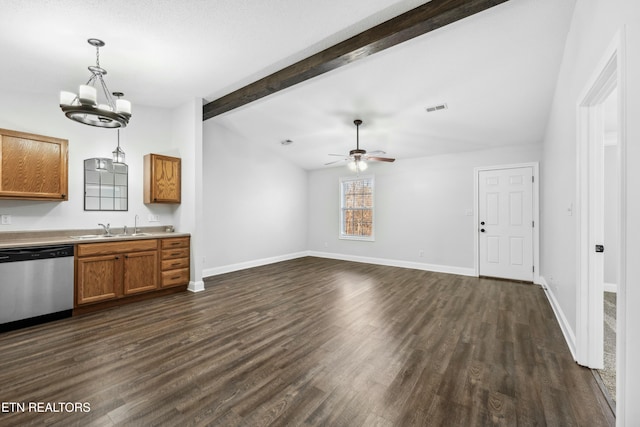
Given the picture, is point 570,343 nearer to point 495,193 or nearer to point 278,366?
point 278,366

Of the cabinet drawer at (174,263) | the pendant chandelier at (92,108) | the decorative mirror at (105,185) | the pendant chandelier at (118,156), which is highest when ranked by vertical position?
the pendant chandelier at (92,108)

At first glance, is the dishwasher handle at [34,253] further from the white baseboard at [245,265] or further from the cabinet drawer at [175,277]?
the white baseboard at [245,265]

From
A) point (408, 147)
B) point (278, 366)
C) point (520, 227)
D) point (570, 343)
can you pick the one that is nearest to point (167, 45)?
point (278, 366)

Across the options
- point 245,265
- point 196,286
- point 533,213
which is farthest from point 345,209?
point 196,286

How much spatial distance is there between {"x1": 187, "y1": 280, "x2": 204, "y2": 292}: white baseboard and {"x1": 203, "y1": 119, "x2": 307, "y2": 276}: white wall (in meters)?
0.88

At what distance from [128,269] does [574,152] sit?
210 inches

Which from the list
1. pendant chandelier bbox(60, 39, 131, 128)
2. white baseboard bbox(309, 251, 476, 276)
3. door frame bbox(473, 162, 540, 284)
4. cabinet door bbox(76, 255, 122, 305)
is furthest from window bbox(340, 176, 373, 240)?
pendant chandelier bbox(60, 39, 131, 128)

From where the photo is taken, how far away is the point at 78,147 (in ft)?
13.0

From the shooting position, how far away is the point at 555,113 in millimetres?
3482

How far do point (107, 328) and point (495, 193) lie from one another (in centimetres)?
641

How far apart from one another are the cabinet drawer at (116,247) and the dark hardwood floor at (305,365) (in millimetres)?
786

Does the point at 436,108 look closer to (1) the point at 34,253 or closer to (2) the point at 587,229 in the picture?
(2) the point at 587,229

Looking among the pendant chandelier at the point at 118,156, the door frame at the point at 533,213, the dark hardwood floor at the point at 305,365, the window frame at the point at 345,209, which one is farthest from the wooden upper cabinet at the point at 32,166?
the door frame at the point at 533,213

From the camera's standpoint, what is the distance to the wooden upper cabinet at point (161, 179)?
4375 mm
